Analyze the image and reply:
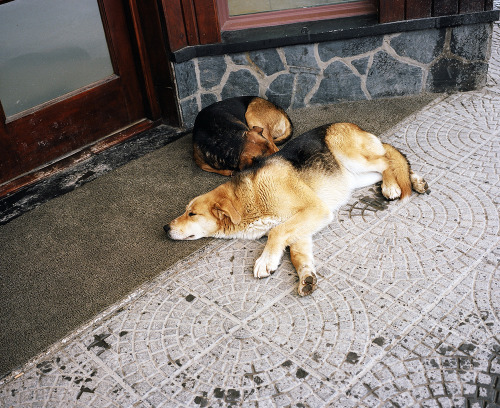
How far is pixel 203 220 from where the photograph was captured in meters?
4.22

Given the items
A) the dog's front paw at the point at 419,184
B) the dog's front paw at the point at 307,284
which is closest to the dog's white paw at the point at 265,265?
the dog's front paw at the point at 307,284

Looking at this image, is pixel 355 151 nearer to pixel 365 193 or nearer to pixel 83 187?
pixel 365 193

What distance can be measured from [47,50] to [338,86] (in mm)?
3214

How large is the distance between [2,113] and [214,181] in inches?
86.8

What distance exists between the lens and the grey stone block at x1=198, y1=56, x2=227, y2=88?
5.93 metres

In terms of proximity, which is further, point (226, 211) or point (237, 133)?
point (237, 133)

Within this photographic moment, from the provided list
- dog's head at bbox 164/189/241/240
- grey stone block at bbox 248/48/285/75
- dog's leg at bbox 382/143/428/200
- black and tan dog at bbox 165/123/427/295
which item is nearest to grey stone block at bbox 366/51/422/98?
grey stone block at bbox 248/48/285/75

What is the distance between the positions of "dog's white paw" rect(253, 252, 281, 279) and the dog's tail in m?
1.29

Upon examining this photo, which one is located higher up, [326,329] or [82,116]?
[82,116]

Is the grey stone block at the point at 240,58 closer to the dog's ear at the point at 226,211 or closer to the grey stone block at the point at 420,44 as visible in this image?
the grey stone block at the point at 420,44

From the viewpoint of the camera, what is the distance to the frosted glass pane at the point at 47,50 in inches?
204

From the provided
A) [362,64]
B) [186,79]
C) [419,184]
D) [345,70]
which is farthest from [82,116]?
[419,184]

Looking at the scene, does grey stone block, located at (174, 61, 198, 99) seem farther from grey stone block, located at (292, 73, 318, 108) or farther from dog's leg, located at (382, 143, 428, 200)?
dog's leg, located at (382, 143, 428, 200)

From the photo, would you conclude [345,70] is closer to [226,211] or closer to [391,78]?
[391,78]
